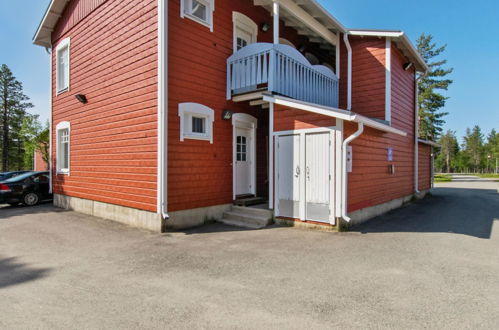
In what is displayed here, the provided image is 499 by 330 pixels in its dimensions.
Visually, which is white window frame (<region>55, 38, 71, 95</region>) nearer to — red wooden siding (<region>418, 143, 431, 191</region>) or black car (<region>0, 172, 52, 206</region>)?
black car (<region>0, 172, 52, 206</region>)

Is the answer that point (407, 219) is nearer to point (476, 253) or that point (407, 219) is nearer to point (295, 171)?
point (476, 253)

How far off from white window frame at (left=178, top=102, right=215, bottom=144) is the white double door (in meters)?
1.83

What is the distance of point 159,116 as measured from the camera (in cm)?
654

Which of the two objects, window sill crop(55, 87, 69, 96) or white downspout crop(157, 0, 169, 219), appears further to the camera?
window sill crop(55, 87, 69, 96)

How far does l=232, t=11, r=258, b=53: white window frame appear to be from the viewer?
8250 millimetres

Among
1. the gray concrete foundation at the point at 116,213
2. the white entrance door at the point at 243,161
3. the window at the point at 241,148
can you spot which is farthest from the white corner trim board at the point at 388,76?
the gray concrete foundation at the point at 116,213

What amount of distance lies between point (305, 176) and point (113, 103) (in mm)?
5703

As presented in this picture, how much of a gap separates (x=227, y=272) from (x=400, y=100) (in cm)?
937

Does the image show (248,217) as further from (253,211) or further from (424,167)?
(424,167)

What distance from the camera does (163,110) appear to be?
6457mm

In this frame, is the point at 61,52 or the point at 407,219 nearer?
the point at 407,219

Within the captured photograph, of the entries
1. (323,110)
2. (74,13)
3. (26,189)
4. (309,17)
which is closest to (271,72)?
(323,110)

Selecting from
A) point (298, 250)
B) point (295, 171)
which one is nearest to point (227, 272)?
point (298, 250)

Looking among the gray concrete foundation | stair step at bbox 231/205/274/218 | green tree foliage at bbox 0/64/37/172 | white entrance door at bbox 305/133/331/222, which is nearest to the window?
stair step at bbox 231/205/274/218
